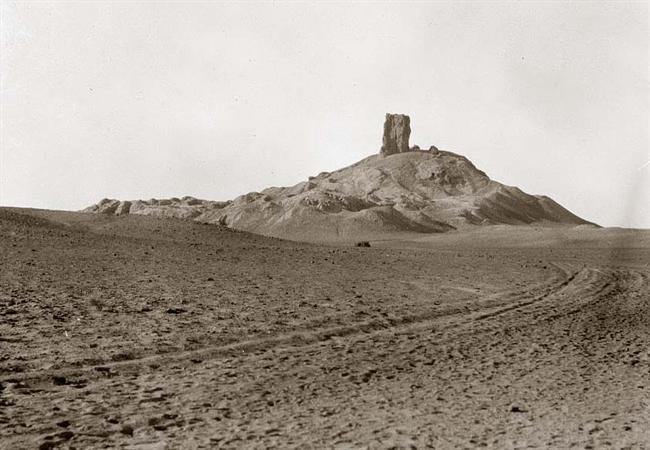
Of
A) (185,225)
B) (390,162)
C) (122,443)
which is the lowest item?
(122,443)

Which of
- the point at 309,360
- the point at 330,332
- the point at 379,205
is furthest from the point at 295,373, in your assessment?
the point at 379,205

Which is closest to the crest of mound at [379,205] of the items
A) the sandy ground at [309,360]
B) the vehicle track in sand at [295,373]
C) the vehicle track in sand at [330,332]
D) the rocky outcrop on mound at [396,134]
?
the rocky outcrop on mound at [396,134]

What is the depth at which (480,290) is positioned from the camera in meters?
18.3

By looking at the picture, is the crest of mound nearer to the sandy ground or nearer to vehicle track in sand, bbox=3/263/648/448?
the sandy ground

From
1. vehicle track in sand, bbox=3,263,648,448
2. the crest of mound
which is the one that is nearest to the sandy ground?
vehicle track in sand, bbox=3,263,648,448

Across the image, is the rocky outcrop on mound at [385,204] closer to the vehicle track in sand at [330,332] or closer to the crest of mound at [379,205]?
the crest of mound at [379,205]

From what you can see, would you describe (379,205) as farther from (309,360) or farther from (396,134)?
(309,360)

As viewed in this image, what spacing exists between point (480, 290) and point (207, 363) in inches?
441

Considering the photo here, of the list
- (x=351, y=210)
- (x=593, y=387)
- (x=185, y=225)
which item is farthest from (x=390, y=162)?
(x=593, y=387)

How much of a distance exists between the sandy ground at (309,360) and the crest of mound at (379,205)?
7464 cm

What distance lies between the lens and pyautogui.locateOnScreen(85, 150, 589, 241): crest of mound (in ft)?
342

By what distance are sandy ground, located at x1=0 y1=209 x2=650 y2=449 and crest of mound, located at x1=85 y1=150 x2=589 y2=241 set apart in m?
74.6

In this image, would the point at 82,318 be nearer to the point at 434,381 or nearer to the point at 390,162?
the point at 434,381

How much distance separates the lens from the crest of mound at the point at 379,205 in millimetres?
104375
